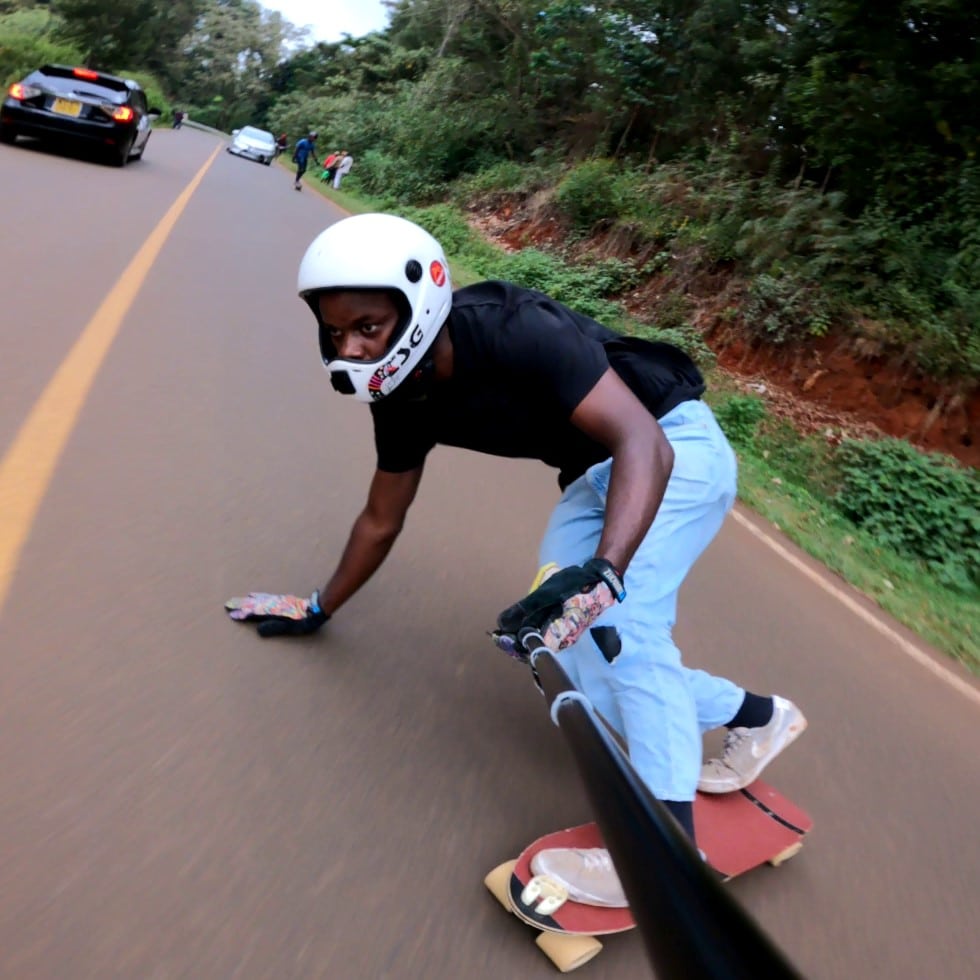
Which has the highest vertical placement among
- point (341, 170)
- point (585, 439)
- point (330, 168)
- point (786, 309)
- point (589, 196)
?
point (589, 196)

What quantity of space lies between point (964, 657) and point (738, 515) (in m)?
2.06

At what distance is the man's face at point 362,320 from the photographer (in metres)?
2.58

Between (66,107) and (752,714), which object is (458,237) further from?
(752,714)

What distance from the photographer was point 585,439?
2936 mm

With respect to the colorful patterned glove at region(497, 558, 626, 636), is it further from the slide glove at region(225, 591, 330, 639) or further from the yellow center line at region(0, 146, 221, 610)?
the yellow center line at region(0, 146, 221, 610)

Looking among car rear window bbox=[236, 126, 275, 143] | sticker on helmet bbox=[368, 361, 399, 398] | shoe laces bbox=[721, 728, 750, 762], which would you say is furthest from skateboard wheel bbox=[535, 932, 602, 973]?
car rear window bbox=[236, 126, 275, 143]

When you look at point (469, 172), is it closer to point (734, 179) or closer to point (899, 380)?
point (734, 179)

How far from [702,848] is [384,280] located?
1.84m

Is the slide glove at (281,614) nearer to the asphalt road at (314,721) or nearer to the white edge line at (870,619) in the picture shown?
the asphalt road at (314,721)

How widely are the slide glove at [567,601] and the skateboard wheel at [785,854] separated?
3.72 ft

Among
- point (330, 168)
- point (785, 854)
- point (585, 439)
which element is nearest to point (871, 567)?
point (785, 854)

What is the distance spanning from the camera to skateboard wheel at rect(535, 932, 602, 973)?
2.25 metres

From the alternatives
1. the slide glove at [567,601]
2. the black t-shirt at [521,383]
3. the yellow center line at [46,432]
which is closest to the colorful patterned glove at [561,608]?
the slide glove at [567,601]

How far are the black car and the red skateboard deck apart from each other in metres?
16.6
